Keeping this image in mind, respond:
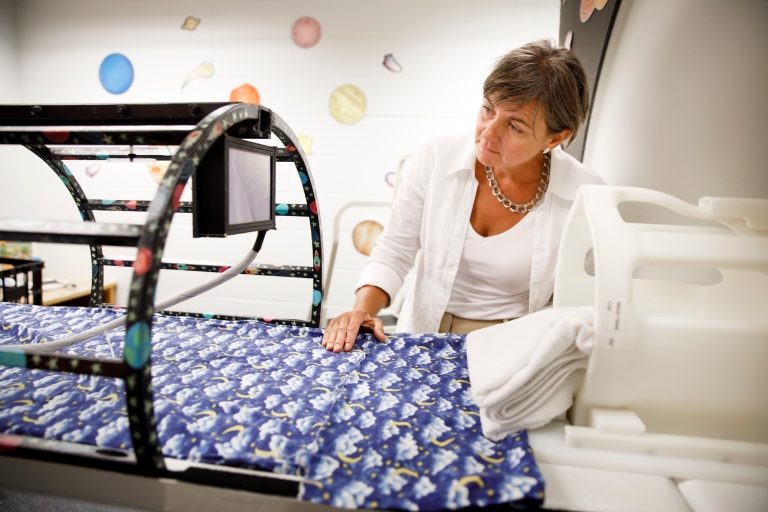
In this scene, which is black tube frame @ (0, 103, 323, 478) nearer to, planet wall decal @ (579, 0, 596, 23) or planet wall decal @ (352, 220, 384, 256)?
planet wall decal @ (579, 0, 596, 23)

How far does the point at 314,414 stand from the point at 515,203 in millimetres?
957

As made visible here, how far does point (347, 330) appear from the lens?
1136mm

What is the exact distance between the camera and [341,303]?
326 cm

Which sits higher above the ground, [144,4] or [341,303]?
[144,4]

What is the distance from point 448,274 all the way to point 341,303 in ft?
6.34

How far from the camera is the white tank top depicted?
1.38 m

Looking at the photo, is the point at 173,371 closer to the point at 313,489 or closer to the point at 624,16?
the point at 313,489

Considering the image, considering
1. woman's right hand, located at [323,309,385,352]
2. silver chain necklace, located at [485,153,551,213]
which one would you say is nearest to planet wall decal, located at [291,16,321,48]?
silver chain necklace, located at [485,153,551,213]

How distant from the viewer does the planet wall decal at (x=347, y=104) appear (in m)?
3.08

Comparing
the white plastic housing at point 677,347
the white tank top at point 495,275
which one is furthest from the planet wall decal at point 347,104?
the white plastic housing at point 677,347

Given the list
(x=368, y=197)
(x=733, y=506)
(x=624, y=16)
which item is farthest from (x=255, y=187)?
(x=368, y=197)

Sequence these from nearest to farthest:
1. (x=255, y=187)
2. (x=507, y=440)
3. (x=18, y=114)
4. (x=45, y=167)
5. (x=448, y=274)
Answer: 1. (x=507, y=440)
2. (x=18, y=114)
3. (x=255, y=187)
4. (x=448, y=274)
5. (x=45, y=167)

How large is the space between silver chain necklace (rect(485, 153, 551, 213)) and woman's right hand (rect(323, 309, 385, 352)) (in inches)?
23.3

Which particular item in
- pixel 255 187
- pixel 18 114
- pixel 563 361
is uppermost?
pixel 18 114
